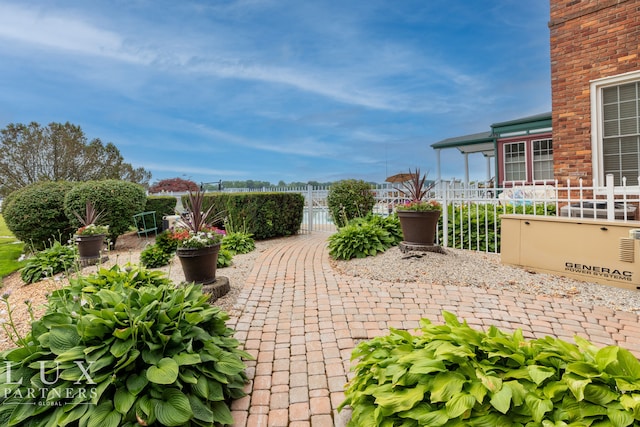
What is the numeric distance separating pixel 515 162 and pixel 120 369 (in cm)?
1427

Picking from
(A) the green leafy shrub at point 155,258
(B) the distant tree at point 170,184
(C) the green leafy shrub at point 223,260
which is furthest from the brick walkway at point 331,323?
(B) the distant tree at point 170,184

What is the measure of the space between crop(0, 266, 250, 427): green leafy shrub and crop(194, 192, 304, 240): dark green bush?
21.9 feet

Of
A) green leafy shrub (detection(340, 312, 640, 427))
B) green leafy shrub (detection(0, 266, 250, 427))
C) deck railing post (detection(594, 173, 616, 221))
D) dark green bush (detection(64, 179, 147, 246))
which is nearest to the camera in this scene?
green leafy shrub (detection(340, 312, 640, 427))

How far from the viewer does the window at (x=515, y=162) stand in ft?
41.7

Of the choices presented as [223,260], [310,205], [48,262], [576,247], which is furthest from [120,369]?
[310,205]

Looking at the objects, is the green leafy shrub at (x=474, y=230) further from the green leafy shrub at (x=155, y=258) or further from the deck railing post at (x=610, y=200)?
the green leafy shrub at (x=155, y=258)

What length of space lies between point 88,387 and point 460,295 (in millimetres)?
3505

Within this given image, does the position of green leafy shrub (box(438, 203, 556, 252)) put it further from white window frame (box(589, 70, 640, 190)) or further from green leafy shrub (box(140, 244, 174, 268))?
green leafy shrub (box(140, 244, 174, 268))

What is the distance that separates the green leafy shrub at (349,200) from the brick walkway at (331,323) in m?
4.93

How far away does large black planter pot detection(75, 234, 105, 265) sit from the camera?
22.8 feet

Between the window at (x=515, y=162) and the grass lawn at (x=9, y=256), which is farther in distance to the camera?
the window at (x=515, y=162)

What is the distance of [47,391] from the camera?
1807 millimetres

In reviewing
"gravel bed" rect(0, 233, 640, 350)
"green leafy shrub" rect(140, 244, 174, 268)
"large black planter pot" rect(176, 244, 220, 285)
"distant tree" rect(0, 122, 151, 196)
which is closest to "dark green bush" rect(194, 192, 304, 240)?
"green leafy shrub" rect(140, 244, 174, 268)

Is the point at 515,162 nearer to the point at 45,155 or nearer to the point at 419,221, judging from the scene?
the point at 419,221
